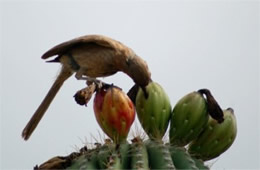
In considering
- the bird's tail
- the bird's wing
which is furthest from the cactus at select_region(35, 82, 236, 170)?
the bird's tail

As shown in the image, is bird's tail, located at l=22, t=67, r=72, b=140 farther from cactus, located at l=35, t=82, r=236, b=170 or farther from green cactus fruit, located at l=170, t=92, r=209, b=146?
green cactus fruit, located at l=170, t=92, r=209, b=146

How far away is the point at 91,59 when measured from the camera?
5207mm

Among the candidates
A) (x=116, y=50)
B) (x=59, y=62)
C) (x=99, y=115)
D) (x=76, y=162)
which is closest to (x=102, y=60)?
(x=116, y=50)

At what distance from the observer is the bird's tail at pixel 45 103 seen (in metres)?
5.00

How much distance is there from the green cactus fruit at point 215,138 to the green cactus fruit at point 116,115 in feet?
1.62

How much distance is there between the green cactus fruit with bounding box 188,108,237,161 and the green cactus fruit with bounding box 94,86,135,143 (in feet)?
1.62

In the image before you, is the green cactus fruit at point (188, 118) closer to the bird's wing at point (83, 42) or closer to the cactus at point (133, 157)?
the cactus at point (133, 157)

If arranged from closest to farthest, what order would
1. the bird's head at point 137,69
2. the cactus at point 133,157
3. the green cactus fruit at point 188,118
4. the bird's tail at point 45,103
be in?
the cactus at point 133,157 < the green cactus fruit at point 188,118 < the bird's head at point 137,69 < the bird's tail at point 45,103

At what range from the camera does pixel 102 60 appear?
5.17 metres

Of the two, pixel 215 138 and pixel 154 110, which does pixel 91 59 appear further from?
pixel 215 138

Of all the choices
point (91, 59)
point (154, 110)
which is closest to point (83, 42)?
point (91, 59)

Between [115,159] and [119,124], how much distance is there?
422 millimetres

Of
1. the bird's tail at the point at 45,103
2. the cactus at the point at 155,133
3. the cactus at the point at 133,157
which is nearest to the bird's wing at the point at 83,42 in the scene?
the bird's tail at the point at 45,103

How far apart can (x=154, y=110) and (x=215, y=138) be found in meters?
0.43
